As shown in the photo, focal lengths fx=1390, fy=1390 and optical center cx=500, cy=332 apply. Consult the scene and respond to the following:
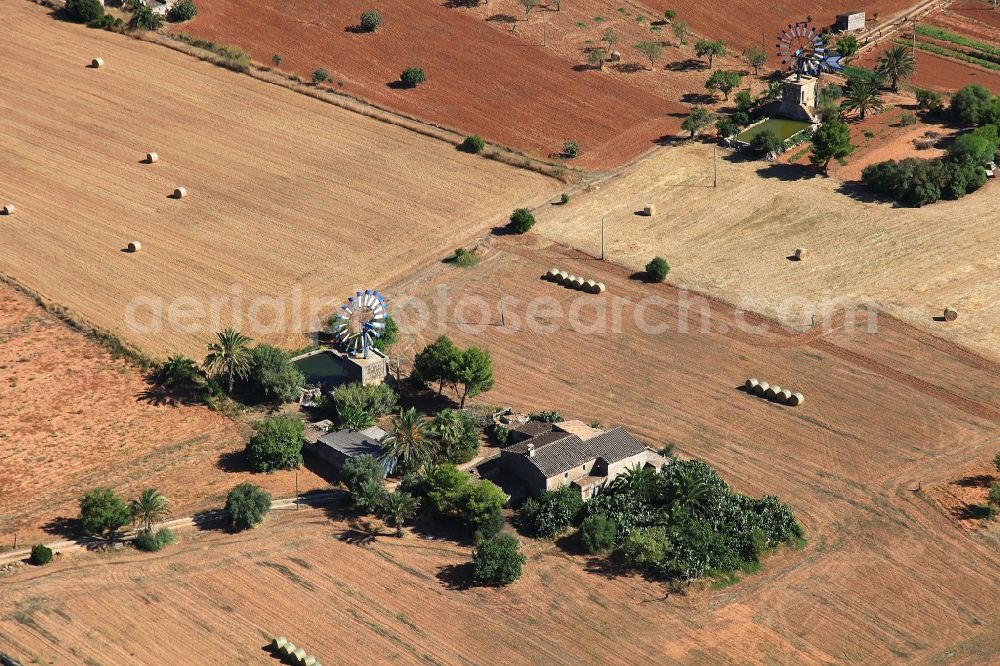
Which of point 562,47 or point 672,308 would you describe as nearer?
point 672,308

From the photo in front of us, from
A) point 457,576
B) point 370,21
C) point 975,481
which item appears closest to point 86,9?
point 370,21

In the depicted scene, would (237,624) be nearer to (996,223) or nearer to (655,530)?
(655,530)

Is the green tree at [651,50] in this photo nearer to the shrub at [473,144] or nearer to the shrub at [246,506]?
the shrub at [473,144]

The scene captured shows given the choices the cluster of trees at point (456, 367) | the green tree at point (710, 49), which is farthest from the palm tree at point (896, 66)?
the cluster of trees at point (456, 367)

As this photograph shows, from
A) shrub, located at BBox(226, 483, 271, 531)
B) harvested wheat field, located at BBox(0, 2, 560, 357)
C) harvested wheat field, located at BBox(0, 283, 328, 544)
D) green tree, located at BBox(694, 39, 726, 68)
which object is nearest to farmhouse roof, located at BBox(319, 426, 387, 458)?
harvested wheat field, located at BBox(0, 283, 328, 544)

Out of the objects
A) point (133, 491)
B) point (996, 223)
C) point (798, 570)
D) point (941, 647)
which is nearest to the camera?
point (941, 647)

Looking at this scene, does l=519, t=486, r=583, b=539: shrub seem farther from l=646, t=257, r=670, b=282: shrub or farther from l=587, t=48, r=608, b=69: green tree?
l=587, t=48, r=608, b=69: green tree

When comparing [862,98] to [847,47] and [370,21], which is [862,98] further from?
[370,21]

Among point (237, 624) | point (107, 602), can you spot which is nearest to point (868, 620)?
point (237, 624)
